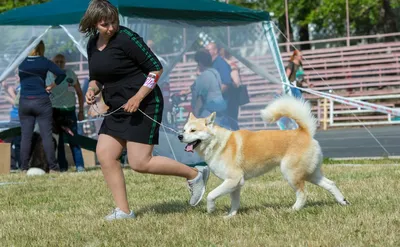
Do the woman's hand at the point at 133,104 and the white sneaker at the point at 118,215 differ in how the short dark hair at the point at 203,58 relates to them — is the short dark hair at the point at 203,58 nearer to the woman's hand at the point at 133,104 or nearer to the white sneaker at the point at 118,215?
the white sneaker at the point at 118,215

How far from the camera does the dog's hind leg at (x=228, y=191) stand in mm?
6066

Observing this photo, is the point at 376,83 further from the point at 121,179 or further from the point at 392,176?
the point at 121,179

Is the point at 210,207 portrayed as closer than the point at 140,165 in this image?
No

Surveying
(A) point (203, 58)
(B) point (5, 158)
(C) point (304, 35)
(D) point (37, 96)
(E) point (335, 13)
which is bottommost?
(B) point (5, 158)

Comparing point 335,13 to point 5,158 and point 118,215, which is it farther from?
point 118,215

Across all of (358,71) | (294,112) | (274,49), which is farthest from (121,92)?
(358,71)

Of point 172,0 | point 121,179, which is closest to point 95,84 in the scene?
point 121,179

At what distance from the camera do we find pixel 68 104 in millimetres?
11125

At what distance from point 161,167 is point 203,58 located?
17.4ft

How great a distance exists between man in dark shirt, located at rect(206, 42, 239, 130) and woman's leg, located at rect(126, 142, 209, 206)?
16.1ft

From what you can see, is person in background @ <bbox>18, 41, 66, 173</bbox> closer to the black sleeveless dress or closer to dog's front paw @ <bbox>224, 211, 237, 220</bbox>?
the black sleeveless dress

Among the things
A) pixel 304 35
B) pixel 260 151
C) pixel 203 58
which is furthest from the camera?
pixel 304 35

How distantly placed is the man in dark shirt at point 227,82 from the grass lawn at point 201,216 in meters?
2.48

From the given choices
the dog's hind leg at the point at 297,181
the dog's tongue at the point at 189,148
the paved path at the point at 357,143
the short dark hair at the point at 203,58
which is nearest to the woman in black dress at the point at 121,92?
the dog's tongue at the point at 189,148
